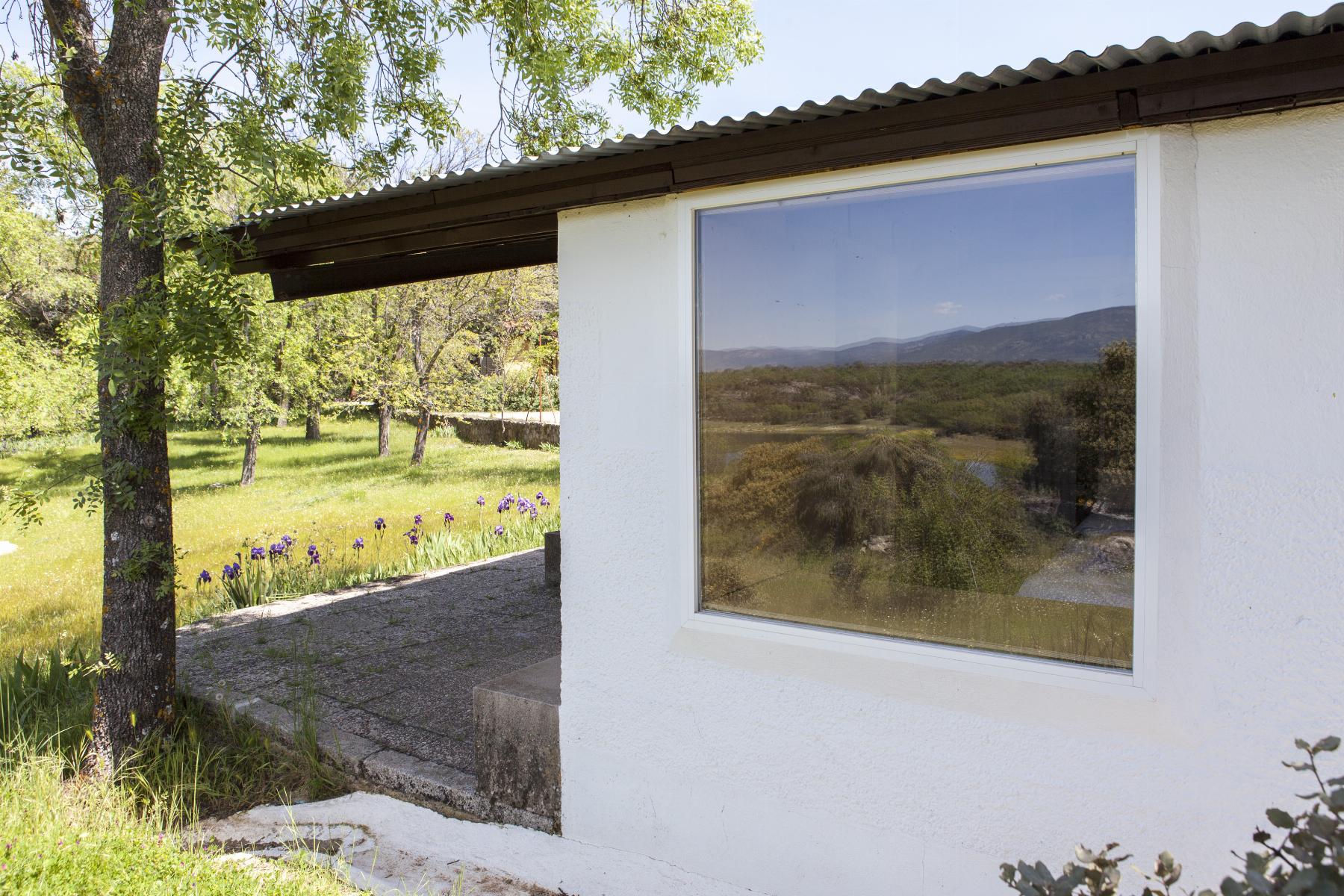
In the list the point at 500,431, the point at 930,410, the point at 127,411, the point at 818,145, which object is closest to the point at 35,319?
the point at 500,431

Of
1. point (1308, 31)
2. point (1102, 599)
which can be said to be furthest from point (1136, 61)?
point (1102, 599)

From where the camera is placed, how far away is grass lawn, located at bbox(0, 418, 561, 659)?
10.7m

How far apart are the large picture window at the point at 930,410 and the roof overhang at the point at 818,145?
0.56 ft

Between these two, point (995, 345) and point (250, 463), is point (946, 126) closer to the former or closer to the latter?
point (995, 345)

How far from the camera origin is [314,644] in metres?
7.09

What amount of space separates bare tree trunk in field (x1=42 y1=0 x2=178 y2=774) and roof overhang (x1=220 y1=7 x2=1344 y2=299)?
624 millimetres

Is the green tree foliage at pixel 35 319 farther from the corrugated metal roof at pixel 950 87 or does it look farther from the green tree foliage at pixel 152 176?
the corrugated metal roof at pixel 950 87

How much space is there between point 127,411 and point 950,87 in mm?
4425

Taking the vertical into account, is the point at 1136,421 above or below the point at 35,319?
below

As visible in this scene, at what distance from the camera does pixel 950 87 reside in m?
2.81

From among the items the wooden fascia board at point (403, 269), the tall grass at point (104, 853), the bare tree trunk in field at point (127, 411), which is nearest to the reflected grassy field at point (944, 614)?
the tall grass at point (104, 853)

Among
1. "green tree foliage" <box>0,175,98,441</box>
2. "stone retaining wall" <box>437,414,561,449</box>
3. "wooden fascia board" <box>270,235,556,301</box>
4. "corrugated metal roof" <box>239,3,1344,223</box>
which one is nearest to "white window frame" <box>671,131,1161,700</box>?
"corrugated metal roof" <box>239,3,1344,223</box>

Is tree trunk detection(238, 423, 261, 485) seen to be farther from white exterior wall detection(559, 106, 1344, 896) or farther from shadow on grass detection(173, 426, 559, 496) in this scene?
white exterior wall detection(559, 106, 1344, 896)

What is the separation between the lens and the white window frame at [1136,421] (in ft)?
9.06
